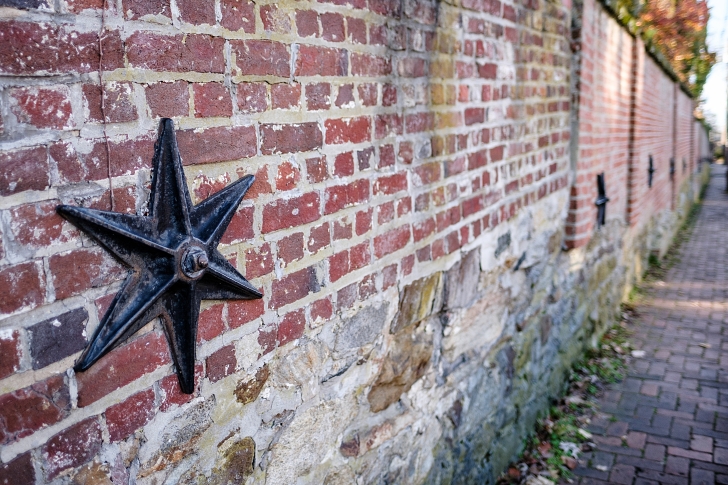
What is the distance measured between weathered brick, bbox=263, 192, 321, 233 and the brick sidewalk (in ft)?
7.78

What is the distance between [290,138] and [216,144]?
0.78 ft

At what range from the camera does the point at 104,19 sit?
3.32ft

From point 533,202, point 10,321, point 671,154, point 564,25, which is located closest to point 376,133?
point 10,321

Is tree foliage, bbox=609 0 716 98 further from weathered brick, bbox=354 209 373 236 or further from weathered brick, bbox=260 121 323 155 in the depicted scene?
weathered brick, bbox=260 121 323 155

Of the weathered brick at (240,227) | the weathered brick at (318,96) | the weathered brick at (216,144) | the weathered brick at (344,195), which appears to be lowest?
the weathered brick at (240,227)

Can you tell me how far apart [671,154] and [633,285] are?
4.44 m

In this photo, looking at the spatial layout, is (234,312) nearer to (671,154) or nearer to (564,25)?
(564,25)

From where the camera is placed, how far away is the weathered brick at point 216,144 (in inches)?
46.6

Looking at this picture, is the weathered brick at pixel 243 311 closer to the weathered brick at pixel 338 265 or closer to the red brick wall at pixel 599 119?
the weathered brick at pixel 338 265

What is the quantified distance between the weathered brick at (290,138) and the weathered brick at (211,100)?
0.38ft

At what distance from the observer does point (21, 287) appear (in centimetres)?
92

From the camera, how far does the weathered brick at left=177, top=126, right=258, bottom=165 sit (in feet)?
3.89

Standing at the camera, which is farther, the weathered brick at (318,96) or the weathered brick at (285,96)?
the weathered brick at (318,96)

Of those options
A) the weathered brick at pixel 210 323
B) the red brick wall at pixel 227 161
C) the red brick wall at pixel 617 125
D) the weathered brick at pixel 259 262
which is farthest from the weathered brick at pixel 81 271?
the red brick wall at pixel 617 125
